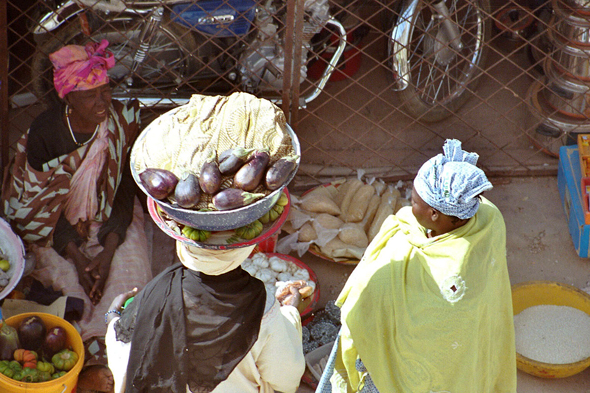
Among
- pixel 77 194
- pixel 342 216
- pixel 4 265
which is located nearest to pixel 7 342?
pixel 4 265

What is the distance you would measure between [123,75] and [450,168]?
3147mm

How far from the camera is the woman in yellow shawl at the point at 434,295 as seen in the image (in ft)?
6.80

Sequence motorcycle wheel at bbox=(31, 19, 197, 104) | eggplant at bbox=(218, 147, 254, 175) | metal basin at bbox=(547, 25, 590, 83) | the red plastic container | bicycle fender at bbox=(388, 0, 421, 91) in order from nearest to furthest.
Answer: the red plastic container < eggplant at bbox=(218, 147, 254, 175) < motorcycle wheel at bbox=(31, 19, 197, 104) < metal basin at bbox=(547, 25, 590, 83) < bicycle fender at bbox=(388, 0, 421, 91)

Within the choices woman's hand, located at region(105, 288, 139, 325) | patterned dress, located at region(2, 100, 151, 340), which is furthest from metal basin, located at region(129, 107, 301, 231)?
patterned dress, located at region(2, 100, 151, 340)

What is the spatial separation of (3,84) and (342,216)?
2.19 meters

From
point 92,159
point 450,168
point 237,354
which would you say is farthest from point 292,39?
point 237,354

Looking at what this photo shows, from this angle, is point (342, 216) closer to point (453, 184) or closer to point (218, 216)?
point (453, 184)

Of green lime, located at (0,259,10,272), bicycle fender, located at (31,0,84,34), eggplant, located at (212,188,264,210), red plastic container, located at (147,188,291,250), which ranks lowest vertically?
green lime, located at (0,259,10,272)

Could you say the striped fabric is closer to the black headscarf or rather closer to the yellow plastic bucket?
the yellow plastic bucket

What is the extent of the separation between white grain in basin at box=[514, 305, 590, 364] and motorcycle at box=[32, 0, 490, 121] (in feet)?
4.96

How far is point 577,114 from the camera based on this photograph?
14.2 ft

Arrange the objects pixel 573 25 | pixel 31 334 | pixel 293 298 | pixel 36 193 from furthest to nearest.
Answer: pixel 573 25
pixel 36 193
pixel 31 334
pixel 293 298

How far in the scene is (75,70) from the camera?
3283 mm

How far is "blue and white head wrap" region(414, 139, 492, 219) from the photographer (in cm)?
196
